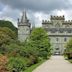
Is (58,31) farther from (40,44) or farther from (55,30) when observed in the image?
(40,44)

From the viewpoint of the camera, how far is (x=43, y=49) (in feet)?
179

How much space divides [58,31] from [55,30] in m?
1.07

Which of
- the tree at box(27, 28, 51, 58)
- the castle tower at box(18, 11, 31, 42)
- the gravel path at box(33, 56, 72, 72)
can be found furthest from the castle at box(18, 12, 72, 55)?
the gravel path at box(33, 56, 72, 72)

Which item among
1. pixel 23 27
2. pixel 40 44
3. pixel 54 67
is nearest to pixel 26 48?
pixel 54 67

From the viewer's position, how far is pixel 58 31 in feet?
342

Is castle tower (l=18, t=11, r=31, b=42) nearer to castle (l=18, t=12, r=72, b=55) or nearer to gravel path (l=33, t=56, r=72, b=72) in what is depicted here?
castle (l=18, t=12, r=72, b=55)

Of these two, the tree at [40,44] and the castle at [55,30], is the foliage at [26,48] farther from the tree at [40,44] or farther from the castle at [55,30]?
the castle at [55,30]

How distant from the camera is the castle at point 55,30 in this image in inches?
3947

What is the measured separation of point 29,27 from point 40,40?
4264 centimetres

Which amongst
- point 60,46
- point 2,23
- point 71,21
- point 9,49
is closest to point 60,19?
point 71,21

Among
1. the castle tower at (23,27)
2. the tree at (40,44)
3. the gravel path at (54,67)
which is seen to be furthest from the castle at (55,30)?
the gravel path at (54,67)

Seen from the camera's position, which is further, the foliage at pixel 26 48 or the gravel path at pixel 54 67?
the foliage at pixel 26 48

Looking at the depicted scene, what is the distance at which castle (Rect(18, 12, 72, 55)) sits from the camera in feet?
329

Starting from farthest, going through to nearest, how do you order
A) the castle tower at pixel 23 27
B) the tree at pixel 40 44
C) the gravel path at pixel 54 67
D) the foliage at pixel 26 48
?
the castle tower at pixel 23 27
the tree at pixel 40 44
the foliage at pixel 26 48
the gravel path at pixel 54 67
